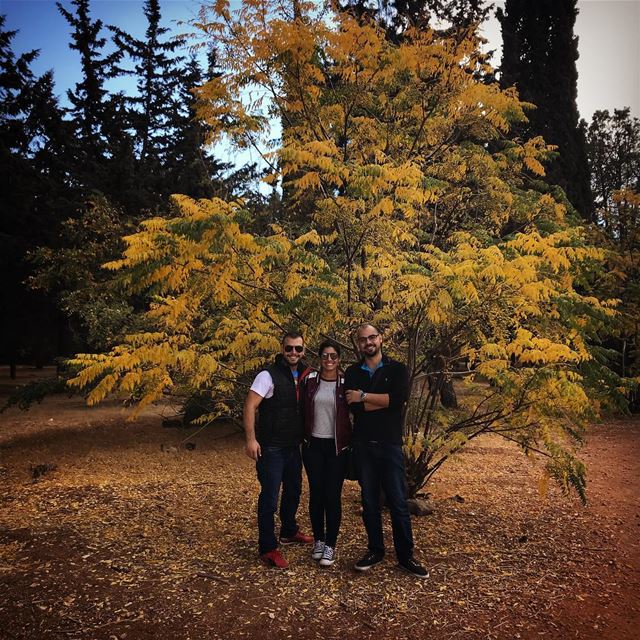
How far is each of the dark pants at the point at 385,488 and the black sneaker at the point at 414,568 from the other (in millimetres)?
41

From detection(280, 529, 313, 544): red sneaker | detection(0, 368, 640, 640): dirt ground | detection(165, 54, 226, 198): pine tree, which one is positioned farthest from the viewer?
detection(165, 54, 226, 198): pine tree

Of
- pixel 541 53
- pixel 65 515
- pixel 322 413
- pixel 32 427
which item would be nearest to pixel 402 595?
pixel 322 413

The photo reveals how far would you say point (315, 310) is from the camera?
496cm

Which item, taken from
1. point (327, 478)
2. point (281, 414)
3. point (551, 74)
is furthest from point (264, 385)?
point (551, 74)

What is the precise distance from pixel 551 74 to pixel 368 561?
25.0 metres

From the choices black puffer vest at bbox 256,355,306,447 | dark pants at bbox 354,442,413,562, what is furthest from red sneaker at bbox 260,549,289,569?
black puffer vest at bbox 256,355,306,447

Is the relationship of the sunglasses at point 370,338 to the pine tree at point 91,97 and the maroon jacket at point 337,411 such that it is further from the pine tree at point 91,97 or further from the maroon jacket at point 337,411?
the pine tree at point 91,97

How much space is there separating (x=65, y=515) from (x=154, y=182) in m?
16.2

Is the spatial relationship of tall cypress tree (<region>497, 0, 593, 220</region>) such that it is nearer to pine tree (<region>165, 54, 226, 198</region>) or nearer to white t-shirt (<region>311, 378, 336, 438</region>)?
pine tree (<region>165, 54, 226, 198</region>)

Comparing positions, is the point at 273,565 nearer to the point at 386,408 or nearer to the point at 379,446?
the point at 379,446

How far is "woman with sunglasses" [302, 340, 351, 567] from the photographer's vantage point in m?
4.38

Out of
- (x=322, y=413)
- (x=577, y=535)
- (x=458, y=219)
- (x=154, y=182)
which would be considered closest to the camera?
(x=322, y=413)

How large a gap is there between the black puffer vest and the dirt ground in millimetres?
1177

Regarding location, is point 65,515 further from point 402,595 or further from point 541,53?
point 541,53
